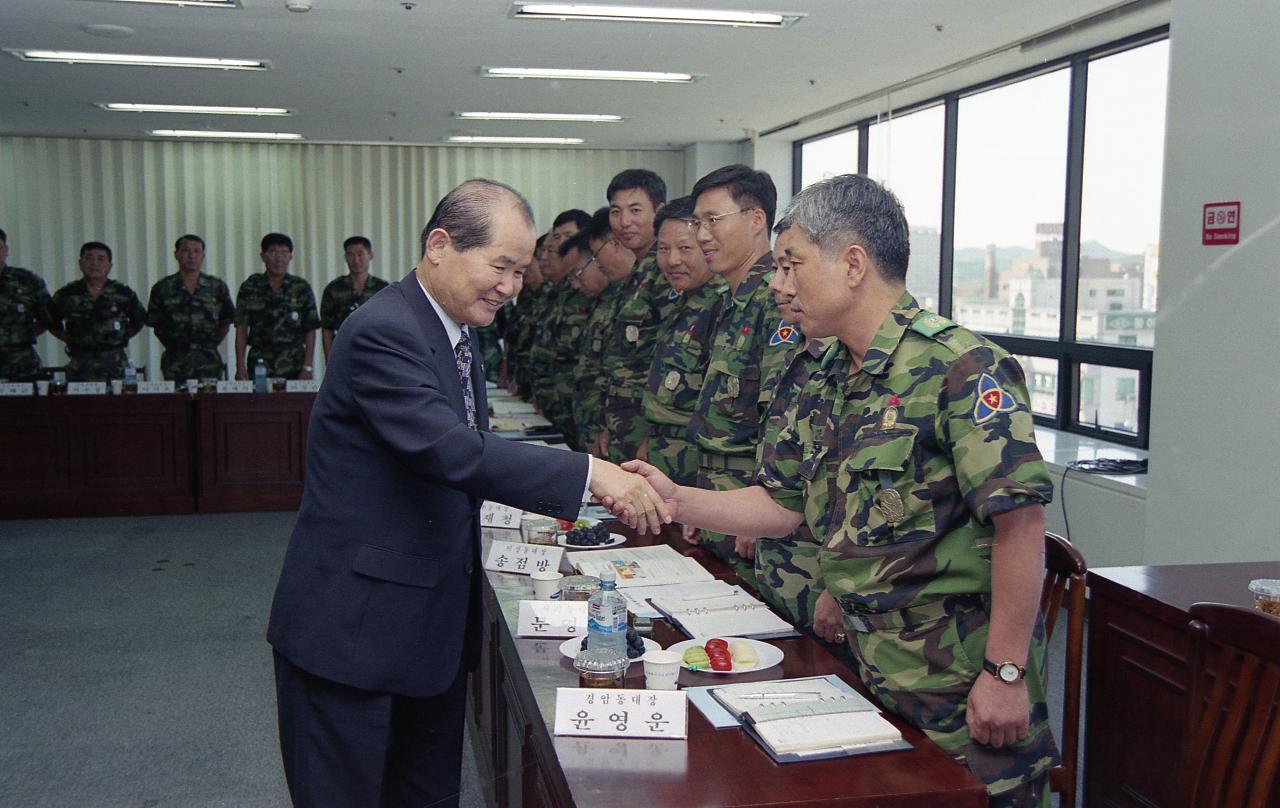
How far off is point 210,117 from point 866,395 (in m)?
8.72

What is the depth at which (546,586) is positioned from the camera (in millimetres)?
2459

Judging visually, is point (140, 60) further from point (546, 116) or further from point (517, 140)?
point (517, 140)

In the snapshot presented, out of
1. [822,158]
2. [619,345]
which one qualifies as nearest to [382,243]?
[822,158]

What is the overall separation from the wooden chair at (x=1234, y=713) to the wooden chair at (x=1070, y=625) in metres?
0.28

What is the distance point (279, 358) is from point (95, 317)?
4.42 ft

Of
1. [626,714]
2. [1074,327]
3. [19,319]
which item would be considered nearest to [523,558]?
[626,714]

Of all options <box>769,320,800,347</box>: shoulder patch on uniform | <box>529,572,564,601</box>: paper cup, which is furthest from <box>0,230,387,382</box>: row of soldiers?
<box>529,572,564,601</box>: paper cup

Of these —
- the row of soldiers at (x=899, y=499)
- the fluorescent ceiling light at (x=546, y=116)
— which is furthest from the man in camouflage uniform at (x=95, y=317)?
the row of soldiers at (x=899, y=499)

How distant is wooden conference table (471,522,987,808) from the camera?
153cm

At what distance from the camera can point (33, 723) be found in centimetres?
394

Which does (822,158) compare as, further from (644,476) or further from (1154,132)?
(644,476)

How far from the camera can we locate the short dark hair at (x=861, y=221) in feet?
6.57

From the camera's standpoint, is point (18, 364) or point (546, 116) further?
point (546, 116)

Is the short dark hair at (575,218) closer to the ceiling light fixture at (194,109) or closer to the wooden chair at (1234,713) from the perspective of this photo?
the ceiling light fixture at (194,109)
